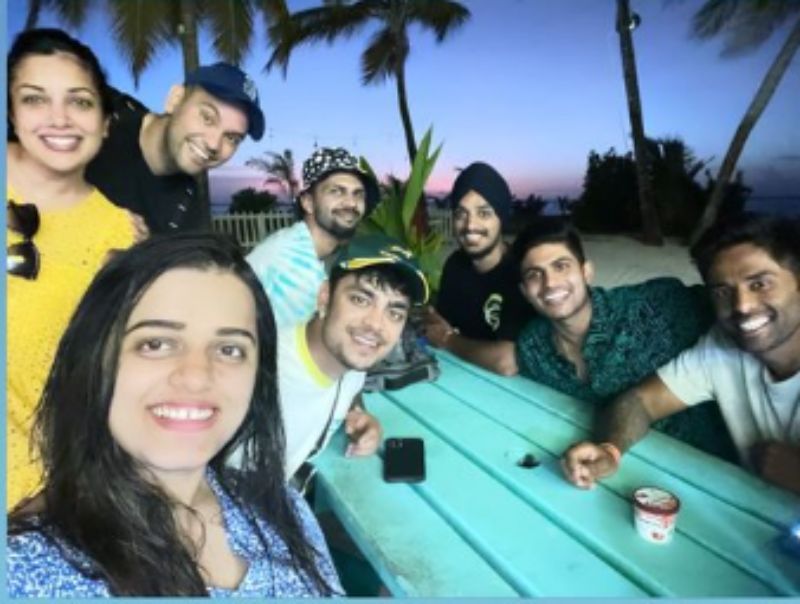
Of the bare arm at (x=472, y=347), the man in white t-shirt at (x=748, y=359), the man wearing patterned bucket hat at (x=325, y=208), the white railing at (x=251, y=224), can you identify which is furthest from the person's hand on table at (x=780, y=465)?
the white railing at (x=251, y=224)

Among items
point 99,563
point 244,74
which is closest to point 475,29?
point 244,74

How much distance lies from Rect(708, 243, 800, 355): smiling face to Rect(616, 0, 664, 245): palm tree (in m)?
0.24

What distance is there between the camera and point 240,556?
1.02m

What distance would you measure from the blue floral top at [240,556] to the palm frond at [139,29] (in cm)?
94

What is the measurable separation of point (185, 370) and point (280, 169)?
0.66 metres

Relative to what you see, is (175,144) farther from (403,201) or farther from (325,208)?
(403,201)

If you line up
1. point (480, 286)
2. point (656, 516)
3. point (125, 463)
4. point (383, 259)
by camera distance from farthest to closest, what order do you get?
1. point (480, 286)
2. point (383, 259)
3. point (656, 516)
4. point (125, 463)

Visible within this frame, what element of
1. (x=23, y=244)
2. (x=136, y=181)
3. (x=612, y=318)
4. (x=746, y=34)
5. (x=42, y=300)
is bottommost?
(x=612, y=318)

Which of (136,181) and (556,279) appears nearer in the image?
(136,181)

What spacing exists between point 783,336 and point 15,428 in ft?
5.50

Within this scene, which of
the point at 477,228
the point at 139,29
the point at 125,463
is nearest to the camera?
the point at 125,463

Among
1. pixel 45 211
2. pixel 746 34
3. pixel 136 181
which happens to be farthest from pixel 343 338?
pixel 746 34

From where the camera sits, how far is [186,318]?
3.38 feet

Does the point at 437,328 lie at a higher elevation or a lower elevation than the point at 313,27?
lower
